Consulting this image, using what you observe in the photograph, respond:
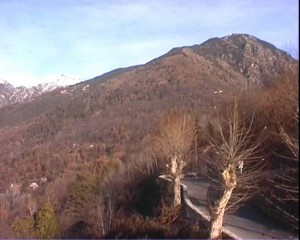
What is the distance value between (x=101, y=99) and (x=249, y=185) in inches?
4146

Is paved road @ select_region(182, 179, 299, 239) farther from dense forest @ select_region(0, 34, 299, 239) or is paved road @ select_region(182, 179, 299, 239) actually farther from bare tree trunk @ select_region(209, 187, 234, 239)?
bare tree trunk @ select_region(209, 187, 234, 239)

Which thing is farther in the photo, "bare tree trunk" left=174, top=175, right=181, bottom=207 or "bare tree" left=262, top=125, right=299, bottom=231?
"bare tree trunk" left=174, top=175, right=181, bottom=207

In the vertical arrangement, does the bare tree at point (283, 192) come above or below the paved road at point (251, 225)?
above

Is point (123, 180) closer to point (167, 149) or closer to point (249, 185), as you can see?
point (167, 149)

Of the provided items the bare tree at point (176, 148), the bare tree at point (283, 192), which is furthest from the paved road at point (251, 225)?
the bare tree at point (176, 148)

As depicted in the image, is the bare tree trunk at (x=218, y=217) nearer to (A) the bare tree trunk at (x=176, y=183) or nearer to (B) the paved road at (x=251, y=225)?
(B) the paved road at (x=251, y=225)

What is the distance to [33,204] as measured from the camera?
60750mm

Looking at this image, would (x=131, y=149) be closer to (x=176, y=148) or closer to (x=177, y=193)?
(x=176, y=148)

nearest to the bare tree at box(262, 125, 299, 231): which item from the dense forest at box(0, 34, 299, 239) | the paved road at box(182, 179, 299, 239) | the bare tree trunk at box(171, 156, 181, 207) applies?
the dense forest at box(0, 34, 299, 239)

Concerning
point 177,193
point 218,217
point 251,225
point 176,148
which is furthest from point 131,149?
point 218,217

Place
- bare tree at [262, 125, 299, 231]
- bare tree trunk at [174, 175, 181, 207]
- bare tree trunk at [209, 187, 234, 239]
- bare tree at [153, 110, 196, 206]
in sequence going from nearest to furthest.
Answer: bare tree trunk at [209, 187, 234, 239] → bare tree at [262, 125, 299, 231] → bare tree trunk at [174, 175, 181, 207] → bare tree at [153, 110, 196, 206]

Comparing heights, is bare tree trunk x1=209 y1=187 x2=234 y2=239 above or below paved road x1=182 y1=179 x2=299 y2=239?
above

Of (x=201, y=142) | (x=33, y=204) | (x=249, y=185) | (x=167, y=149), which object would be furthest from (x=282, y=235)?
(x=33, y=204)

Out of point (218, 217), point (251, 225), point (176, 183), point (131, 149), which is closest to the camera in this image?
point (218, 217)
